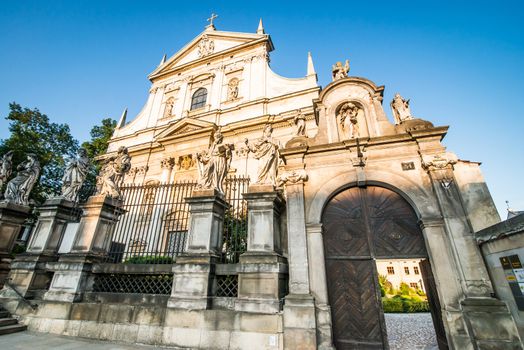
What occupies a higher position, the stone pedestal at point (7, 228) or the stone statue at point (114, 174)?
the stone statue at point (114, 174)

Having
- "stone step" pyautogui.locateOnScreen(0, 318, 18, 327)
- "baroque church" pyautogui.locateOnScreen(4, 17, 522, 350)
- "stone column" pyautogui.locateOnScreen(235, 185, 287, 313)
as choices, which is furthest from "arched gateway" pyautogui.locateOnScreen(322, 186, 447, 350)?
"stone step" pyautogui.locateOnScreen(0, 318, 18, 327)

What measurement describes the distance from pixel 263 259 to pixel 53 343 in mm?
4884

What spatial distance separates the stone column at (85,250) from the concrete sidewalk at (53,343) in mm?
841

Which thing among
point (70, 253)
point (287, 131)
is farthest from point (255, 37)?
point (70, 253)

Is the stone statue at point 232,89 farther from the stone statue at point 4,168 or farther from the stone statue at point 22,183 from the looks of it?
the stone statue at point 4,168

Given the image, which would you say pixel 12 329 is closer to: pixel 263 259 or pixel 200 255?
pixel 200 255

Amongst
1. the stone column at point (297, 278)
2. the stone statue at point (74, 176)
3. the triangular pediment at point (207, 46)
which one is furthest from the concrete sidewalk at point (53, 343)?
the triangular pediment at point (207, 46)

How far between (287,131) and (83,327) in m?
14.1

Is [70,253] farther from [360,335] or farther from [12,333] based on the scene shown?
[360,335]

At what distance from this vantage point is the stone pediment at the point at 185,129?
17953 millimetres

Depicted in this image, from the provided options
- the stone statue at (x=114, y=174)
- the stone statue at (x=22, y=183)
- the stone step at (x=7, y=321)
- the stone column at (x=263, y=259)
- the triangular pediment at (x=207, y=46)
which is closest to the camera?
the stone column at (x=263, y=259)

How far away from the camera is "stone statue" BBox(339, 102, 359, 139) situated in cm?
678

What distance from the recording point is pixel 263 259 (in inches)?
208

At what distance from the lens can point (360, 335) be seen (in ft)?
15.8
